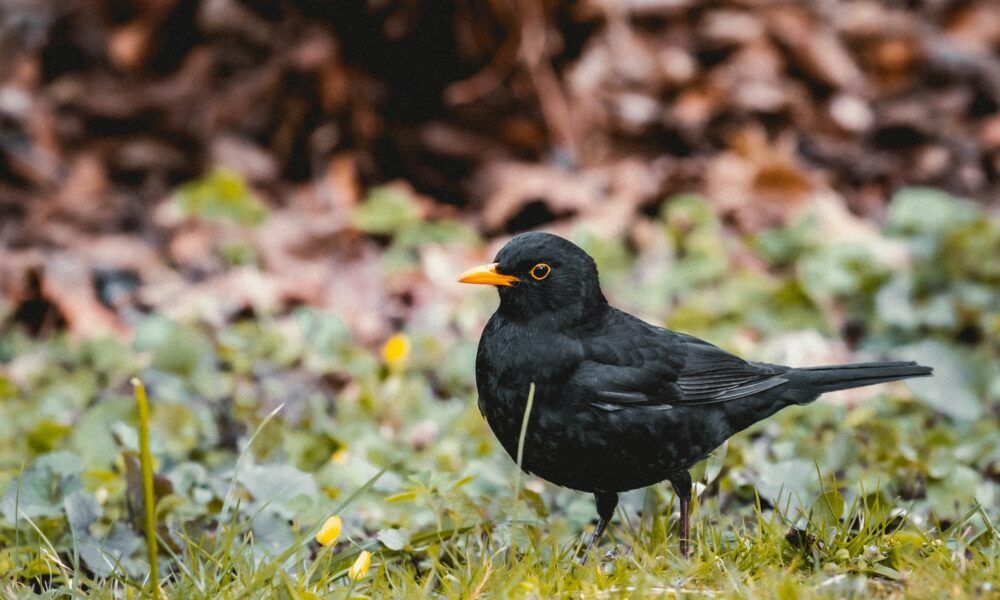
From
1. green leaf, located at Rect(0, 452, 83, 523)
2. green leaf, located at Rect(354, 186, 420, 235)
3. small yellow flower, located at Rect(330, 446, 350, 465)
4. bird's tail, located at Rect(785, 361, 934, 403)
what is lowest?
small yellow flower, located at Rect(330, 446, 350, 465)

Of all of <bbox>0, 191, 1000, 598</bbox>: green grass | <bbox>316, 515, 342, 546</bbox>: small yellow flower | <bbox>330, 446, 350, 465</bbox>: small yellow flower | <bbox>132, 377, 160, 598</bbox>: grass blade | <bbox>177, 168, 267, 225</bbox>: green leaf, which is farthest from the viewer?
<bbox>177, 168, 267, 225</bbox>: green leaf

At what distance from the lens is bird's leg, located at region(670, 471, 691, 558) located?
3131 mm

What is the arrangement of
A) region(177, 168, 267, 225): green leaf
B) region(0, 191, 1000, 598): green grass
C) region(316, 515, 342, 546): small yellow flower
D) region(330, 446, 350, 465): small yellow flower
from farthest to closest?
1. region(177, 168, 267, 225): green leaf
2. region(330, 446, 350, 465): small yellow flower
3. region(316, 515, 342, 546): small yellow flower
4. region(0, 191, 1000, 598): green grass

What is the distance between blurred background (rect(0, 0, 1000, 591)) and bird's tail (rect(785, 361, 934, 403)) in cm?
66

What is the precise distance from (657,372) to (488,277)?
2.00 ft

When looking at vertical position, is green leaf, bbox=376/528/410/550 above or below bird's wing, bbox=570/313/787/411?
below

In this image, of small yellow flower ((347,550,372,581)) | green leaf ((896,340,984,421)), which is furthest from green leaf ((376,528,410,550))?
green leaf ((896,340,984,421))

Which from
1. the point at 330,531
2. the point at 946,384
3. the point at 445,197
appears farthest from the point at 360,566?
the point at 445,197

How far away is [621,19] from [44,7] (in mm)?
3565

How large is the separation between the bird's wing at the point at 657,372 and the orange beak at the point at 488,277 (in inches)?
13.0

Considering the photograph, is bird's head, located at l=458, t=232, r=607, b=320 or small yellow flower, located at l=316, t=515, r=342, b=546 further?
bird's head, located at l=458, t=232, r=607, b=320

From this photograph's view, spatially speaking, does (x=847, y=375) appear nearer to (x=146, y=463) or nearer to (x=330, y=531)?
(x=330, y=531)

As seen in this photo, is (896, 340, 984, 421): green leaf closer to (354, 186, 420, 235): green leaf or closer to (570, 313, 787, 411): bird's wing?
(570, 313, 787, 411): bird's wing

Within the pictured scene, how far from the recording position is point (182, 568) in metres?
2.80
